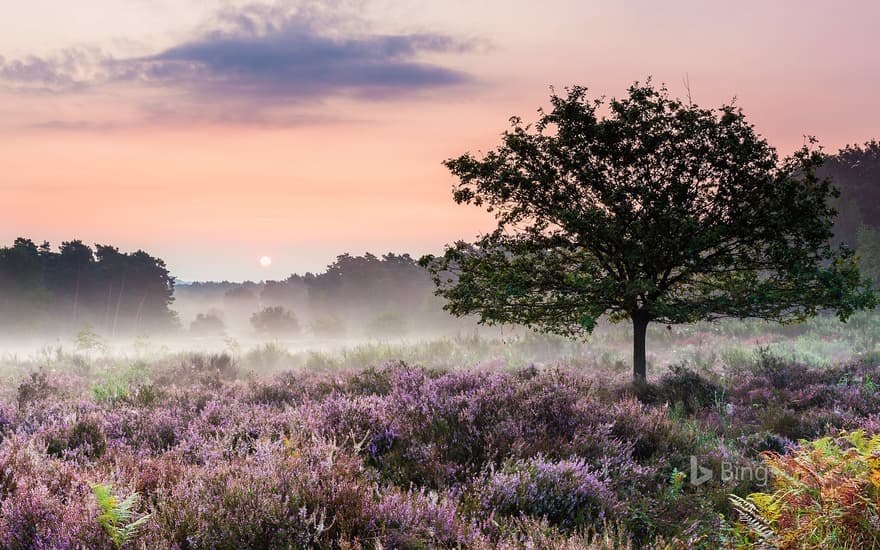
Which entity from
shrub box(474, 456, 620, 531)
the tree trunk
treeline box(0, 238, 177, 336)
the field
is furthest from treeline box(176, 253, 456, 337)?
shrub box(474, 456, 620, 531)

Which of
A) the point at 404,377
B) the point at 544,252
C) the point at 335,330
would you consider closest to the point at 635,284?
the point at 544,252

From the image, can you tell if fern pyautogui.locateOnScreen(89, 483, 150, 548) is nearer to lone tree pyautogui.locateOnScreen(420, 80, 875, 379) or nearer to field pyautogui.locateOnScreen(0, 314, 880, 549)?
field pyautogui.locateOnScreen(0, 314, 880, 549)

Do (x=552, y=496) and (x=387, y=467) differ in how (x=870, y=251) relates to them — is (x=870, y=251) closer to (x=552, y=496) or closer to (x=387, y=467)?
(x=552, y=496)

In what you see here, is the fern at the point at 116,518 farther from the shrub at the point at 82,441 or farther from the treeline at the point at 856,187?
the treeline at the point at 856,187

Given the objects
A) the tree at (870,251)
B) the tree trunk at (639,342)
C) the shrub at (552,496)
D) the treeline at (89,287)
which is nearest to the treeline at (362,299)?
the treeline at (89,287)

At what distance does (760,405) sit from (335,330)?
4039cm

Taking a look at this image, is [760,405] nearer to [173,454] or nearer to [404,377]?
[404,377]

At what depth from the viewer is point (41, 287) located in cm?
4869

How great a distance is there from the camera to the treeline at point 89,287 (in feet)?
156

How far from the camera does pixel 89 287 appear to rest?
183 feet

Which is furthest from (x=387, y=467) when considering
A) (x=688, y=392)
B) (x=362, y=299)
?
(x=362, y=299)

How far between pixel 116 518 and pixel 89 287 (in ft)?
202

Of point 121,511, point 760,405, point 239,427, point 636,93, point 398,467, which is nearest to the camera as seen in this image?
point 121,511

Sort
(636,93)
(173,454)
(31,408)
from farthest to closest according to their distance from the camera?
(636,93) → (31,408) → (173,454)
